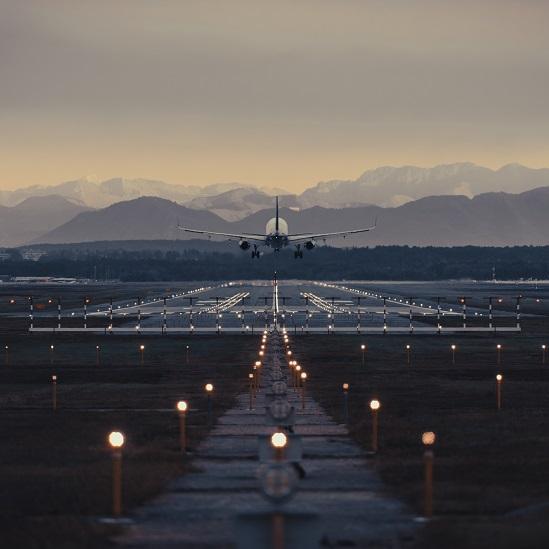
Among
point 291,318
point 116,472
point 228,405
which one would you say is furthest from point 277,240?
point 116,472

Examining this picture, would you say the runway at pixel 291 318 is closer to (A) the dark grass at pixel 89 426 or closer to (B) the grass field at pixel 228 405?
(B) the grass field at pixel 228 405

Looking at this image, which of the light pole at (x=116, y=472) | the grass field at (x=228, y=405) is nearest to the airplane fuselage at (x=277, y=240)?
the grass field at (x=228, y=405)

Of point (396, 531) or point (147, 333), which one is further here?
point (147, 333)

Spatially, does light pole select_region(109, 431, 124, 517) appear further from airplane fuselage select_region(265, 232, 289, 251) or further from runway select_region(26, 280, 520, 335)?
airplane fuselage select_region(265, 232, 289, 251)

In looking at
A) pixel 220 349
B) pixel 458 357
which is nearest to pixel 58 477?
pixel 458 357

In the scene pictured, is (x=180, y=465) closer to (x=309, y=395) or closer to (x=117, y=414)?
(x=117, y=414)

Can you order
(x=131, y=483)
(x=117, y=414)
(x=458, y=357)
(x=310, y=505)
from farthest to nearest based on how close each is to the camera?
(x=458, y=357) → (x=117, y=414) → (x=131, y=483) → (x=310, y=505)

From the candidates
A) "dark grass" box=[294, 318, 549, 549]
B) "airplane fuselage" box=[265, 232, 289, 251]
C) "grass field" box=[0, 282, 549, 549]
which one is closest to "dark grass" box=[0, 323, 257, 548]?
"grass field" box=[0, 282, 549, 549]
